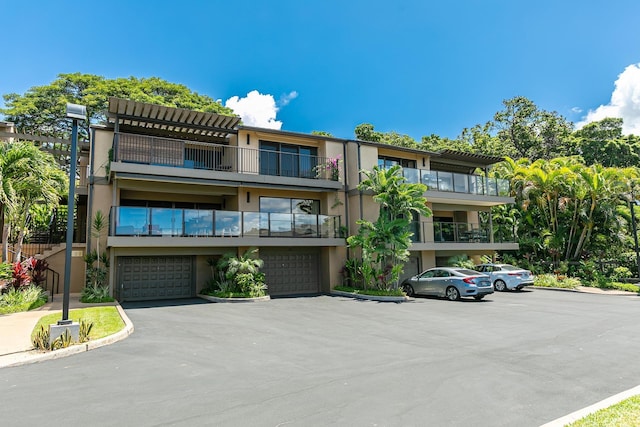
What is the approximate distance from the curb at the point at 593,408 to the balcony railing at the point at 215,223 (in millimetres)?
14282

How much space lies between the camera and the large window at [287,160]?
19797 mm

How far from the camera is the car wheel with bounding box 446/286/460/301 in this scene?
17125 mm

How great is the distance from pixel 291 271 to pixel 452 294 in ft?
26.4

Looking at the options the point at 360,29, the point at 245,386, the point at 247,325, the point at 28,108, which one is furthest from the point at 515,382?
the point at 28,108

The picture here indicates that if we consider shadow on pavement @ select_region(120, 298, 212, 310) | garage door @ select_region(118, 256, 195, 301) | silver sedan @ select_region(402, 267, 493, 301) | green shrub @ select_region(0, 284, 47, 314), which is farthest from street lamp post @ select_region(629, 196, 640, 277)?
green shrub @ select_region(0, 284, 47, 314)

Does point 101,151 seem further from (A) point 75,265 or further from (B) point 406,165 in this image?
(B) point 406,165

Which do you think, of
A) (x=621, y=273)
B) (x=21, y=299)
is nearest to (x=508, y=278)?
(x=621, y=273)

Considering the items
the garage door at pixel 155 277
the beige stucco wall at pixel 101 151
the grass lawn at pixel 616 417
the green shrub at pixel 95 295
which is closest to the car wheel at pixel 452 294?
the garage door at pixel 155 277

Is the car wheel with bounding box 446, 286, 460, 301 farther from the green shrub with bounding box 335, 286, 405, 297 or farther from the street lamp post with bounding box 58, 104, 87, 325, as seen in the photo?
the street lamp post with bounding box 58, 104, 87, 325

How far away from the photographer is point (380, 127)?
132ft

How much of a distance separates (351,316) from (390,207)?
708 cm

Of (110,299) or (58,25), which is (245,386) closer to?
(110,299)

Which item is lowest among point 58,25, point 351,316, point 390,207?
point 351,316

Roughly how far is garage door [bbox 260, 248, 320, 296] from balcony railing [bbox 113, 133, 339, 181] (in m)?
4.14
